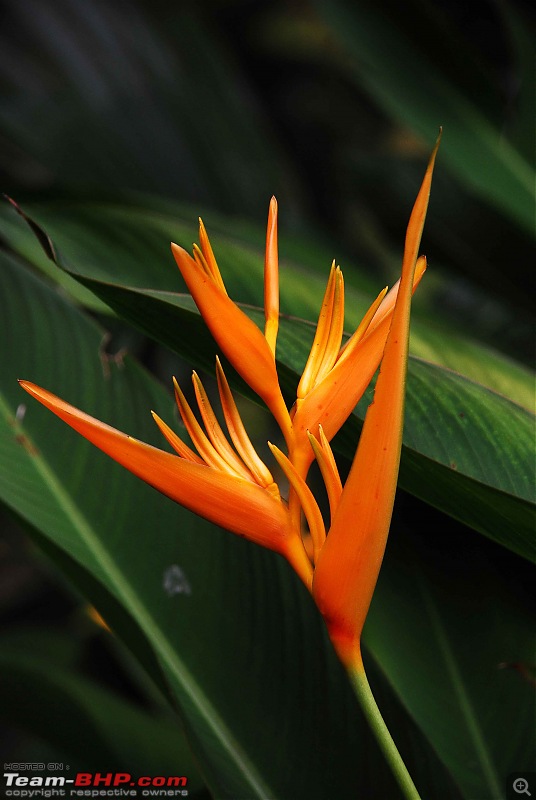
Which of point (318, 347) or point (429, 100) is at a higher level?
point (429, 100)

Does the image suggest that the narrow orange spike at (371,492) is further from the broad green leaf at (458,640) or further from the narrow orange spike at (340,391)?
the broad green leaf at (458,640)

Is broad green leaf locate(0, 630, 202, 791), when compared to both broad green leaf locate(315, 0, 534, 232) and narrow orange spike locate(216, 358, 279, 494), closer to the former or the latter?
narrow orange spike locate(216, 358, 279, 494)

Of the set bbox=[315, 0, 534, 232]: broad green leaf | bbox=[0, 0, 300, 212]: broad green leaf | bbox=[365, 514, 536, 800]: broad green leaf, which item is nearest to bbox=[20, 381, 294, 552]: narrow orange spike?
bbox=[365, 514, 536, 800]: broad green leaf

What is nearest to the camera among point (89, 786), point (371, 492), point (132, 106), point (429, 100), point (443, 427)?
point (371, 492)

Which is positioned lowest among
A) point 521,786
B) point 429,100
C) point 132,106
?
point 521,786

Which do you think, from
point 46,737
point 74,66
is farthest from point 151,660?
point 74,66

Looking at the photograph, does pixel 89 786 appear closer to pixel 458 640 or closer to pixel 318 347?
pixel 458 640

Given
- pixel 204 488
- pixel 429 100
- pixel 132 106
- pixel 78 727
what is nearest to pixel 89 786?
pixel 78 727
